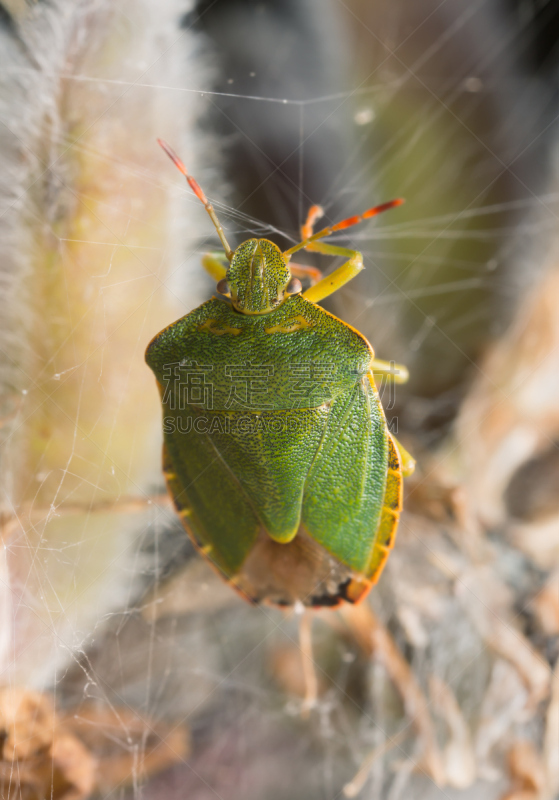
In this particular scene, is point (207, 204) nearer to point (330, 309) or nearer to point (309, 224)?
point (309, 224)

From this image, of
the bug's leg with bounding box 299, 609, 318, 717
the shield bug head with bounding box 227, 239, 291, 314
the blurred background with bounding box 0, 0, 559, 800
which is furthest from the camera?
the bug's leg with bounding box 299, 609, 318, 717

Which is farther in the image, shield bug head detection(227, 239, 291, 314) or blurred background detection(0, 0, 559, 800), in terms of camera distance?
blurred background detection(0, 0, 559, 800)

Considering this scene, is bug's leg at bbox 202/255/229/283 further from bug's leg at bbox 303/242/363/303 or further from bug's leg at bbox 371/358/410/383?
bug's leg at bbox 371/358/410/383

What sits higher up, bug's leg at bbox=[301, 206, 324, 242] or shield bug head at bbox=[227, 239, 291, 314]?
bug's leg at bbox=[301, 206, 324, 242]

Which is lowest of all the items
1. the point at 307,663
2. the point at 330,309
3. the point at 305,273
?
the point at 307,663

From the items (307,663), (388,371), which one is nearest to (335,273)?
(388,371)

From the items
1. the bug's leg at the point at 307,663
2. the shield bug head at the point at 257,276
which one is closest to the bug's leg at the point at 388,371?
the shield bug head at the point at 257,276

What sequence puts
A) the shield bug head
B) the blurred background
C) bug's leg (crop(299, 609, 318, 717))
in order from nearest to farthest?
the shield bug head < the blurred background < bug's leg (crop(299, 609, 318, 717))

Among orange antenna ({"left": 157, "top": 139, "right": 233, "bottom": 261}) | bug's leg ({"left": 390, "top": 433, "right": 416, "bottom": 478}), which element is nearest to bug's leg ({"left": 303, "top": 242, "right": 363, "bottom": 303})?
orange antenna ({"left": 157, "top": 139, "right": 233, "bottom": 261})
